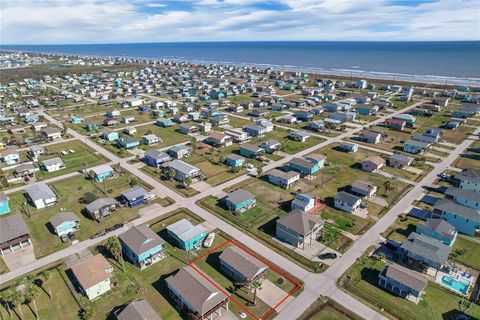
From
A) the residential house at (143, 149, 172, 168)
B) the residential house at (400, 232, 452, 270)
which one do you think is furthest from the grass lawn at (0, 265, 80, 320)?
the residential house at (400, 232, 452, 270)

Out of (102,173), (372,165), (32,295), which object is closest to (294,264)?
(32,295)

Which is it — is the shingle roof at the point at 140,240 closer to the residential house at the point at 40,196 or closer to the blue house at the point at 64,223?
the blue house at the point at 64,223

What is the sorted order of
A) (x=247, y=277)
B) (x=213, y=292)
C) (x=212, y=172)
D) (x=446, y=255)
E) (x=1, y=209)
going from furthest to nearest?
(x=212, y=172), (x=1, y=209), (x=446, y=255), (x=247, y=277), (x=213, y=292)

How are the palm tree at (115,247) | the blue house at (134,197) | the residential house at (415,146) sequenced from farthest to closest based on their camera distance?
the residential house at (415,146), the blue house at (134,197), the palm tree at (115,247)

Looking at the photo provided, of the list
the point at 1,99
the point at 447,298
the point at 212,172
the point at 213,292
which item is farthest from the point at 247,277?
the point at 1,99

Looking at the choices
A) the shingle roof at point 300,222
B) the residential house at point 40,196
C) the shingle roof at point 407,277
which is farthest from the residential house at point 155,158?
the shingle roof at point 407,277

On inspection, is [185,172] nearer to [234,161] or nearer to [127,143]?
[234,161]

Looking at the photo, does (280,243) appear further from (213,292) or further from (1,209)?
(1,209)
